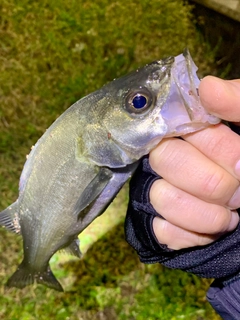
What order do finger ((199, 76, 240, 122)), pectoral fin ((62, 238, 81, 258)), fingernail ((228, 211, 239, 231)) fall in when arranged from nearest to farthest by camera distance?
1. finger ((199, 76, 240, 122))
2. fingernail ((228, 211, 239, 231))
3. pectoral fin ((62, 238, 81, 258))

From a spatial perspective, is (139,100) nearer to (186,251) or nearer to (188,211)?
(188,211)

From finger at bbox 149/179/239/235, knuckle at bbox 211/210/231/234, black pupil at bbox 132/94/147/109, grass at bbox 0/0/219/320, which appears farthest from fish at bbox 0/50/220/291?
grass at bbox 0/0/219/320

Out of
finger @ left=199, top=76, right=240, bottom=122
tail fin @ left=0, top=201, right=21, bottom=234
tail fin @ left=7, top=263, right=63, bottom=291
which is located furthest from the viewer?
tail fin @ left=7, top=263, right=63, bottom=291

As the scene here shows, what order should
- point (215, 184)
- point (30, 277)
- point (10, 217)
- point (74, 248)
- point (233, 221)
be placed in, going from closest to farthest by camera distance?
1. point (215, 184)
2. point (233, 221)
3. point (10, 217)
4. point (74, 248)
5. point (30, 277)

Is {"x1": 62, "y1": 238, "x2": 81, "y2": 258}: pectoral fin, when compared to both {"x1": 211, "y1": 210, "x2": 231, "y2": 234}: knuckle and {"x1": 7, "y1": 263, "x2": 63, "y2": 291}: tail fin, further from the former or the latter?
{"x1": 211, "y1": 210, "x2": 231, "y2": 234}: knuckle

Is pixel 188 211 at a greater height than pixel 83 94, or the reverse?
pixel 188 211

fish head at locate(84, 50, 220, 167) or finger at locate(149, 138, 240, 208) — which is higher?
fish head at locate(84, 50, 220, 167)

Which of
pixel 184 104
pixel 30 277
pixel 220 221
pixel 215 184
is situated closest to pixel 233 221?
pixel 220 221

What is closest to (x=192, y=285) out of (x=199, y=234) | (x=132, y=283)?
(x=132, y=283)
